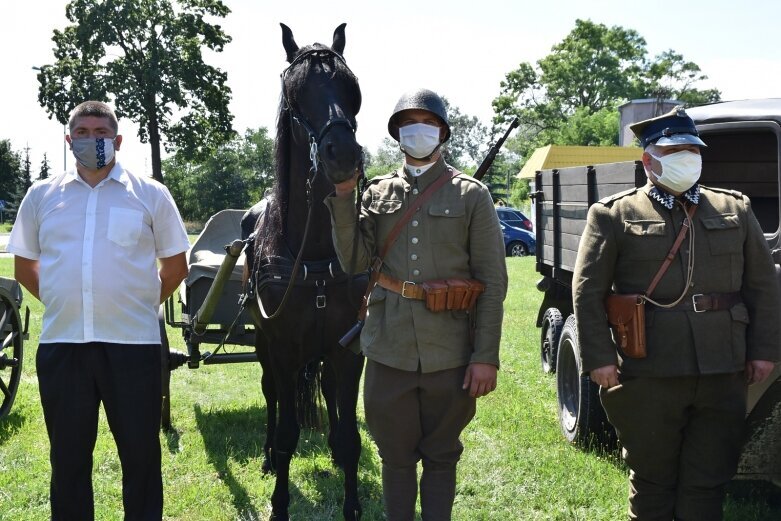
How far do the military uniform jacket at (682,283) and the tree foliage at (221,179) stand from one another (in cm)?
4781

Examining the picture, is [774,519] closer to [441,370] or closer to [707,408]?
[707,408]

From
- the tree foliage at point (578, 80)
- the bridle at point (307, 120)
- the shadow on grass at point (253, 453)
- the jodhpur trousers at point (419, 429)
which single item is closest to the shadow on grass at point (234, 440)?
the shadow on grass at point (253, 453)

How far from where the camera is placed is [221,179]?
51375mm

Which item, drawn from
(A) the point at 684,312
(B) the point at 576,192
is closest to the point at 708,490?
(A) the point at 684,312

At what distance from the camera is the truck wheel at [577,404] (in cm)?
521

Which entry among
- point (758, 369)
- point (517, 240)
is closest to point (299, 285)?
point (758, 369)

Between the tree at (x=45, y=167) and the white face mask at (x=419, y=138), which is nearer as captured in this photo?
the white face mask at (x=419, y=138)

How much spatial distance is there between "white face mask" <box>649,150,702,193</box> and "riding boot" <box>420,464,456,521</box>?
1477mm

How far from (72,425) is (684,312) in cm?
261

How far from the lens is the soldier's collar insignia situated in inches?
129

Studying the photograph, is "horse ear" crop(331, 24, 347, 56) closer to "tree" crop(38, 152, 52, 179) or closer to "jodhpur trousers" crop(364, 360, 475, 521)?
"jodhpur trousers" crop(364, 360, 475, 521)

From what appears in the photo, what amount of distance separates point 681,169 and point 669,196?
0.42ft

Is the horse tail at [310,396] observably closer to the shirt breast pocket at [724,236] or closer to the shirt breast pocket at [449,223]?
the shirt breast pocket at [449,223]

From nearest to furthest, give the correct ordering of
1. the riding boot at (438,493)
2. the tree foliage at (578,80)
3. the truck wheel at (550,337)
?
the riding boot at (438,493) < the truck wheel at (550,337) < the tree foliage at (578,80)
